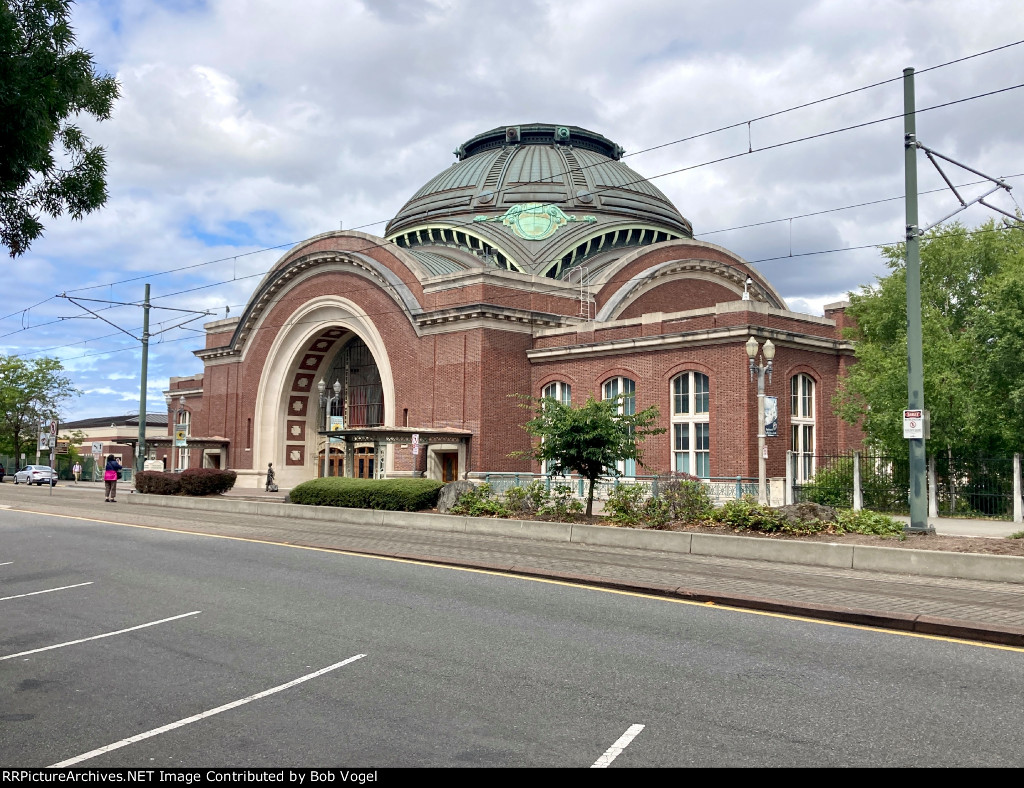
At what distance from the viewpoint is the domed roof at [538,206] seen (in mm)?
45062

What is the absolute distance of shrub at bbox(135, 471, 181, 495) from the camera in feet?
117

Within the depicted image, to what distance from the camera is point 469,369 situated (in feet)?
120

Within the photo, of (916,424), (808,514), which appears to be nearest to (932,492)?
(808,514)

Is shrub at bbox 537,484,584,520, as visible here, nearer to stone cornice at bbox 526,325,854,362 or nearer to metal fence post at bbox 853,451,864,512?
metal fence post at bbox 853,451,864,512

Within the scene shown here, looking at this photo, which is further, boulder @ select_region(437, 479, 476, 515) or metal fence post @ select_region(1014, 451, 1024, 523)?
boulder @ select_region(437, 479, 476, 515)

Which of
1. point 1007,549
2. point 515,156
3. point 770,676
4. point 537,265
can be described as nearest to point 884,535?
point 1007,549

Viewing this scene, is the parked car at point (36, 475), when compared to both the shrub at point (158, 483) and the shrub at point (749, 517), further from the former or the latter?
the shrub at point (749, 517)

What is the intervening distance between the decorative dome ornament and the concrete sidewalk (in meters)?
24.5

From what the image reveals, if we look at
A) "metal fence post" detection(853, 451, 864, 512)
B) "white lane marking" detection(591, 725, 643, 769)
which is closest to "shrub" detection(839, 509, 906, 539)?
"metal fence post" detection(853, 451, 864, 512)

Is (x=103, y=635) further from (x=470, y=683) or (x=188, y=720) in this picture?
(x=470, y=683)

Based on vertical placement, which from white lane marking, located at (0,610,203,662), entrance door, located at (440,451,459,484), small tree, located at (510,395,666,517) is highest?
small tree, located at (510,395,666,517)

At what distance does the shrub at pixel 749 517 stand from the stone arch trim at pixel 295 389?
28734 mm

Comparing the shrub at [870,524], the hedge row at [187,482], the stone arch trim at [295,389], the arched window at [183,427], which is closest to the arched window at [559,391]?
the stone arch trim at [295,389]
